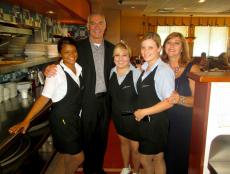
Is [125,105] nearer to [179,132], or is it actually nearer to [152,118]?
[152,118]

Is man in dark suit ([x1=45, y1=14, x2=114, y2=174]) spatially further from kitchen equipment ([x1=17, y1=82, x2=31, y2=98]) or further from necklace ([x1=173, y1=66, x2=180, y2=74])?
→ kitchen equipment ([x1=17, y1=82, x2=31, y2=98])

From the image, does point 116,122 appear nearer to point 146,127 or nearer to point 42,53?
point 146,127

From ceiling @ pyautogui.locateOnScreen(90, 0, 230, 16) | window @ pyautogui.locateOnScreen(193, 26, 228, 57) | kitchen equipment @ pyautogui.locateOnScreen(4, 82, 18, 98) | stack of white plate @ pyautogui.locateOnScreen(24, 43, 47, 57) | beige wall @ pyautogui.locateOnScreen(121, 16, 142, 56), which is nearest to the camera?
kitchen equipment @ pyautogui.locateOnScreen(4, 82, 18, 98)

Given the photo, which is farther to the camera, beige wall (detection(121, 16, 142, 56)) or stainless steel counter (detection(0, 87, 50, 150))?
beige wall (detection(121, 16, 142, 56))

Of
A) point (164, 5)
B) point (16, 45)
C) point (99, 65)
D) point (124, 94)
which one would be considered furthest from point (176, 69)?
point (164, 5)

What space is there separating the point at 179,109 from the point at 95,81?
791 millimetres

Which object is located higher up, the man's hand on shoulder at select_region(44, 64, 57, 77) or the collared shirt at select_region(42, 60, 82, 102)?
the man's hand on shoulder at select_region(44, 64, 57, 77)

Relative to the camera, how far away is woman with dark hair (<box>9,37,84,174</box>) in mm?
1864

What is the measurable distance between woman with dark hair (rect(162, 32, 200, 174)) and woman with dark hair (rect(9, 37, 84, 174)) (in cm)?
79

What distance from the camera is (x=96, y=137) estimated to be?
2291mm

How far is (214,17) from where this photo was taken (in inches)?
482

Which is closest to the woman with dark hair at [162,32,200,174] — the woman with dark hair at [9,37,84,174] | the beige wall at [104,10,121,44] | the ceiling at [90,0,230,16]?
the woman with dark hair at [9,37,84,174]

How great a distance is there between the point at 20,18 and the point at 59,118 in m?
1.80

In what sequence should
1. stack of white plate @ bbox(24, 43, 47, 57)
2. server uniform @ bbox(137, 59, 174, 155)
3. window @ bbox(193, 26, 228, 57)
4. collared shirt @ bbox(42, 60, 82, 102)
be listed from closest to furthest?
server uniform @ bbox(137, 59, 174, 155) < collared shirt @ bbox(42, 60, 82, 102) < stack of white plate @ bbox(24, 43, 47, 57) < window @ bbox(193, 26, 228, 57)
